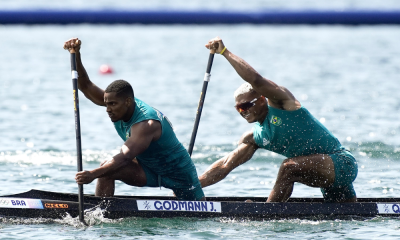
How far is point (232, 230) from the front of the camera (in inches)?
306

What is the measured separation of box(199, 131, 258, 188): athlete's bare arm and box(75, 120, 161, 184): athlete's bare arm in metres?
1.70

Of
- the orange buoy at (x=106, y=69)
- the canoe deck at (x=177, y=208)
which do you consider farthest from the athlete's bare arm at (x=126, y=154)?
the orange buoy at (x=106, y=69)

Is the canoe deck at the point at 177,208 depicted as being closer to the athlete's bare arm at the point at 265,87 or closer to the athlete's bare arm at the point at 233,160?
the athlete's bare arm at the point at 233,160

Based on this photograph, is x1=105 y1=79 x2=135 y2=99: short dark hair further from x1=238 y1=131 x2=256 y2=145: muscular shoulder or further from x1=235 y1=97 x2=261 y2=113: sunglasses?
x1=238 y1=131 x2=256 y2=145: muscular shoulder

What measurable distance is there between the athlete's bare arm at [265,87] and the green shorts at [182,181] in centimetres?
124

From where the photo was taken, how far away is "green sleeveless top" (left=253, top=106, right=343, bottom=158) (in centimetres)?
796

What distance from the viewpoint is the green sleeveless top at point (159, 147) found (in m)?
7.53

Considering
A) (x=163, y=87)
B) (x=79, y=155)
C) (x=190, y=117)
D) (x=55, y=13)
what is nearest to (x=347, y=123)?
(x=190, y=117)

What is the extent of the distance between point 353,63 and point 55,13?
52.3 ft

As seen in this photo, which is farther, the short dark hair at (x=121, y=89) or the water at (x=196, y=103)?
the water at (x=196, y=103)

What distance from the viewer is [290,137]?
803 centimetres

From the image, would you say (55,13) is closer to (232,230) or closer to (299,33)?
(299,33)

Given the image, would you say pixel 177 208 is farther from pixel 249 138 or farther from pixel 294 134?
pixel 294 134

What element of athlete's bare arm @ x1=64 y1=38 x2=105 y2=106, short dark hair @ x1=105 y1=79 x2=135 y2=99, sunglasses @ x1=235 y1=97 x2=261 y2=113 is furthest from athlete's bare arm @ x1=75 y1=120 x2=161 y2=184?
sunglasses @ x1=235 y1=97 x2=261 y2=113
